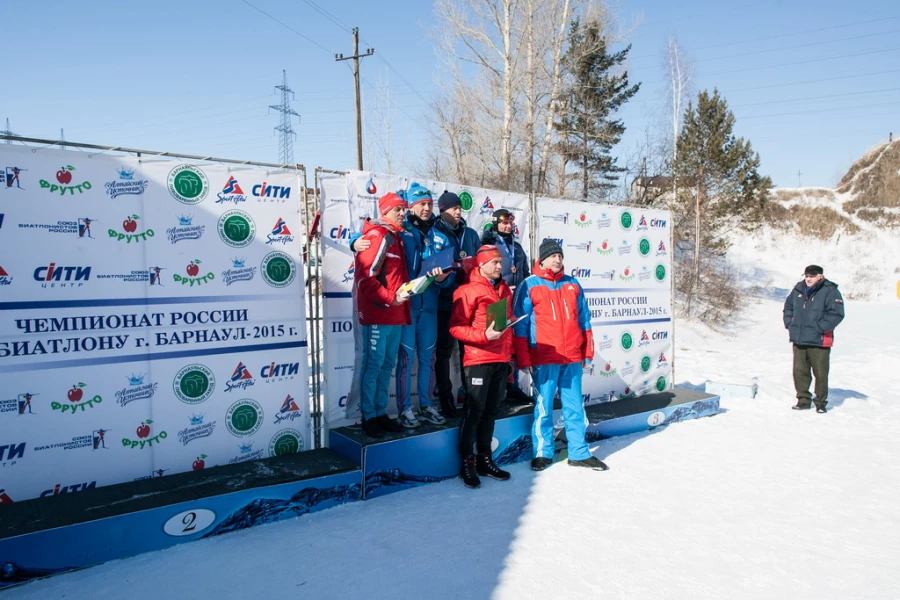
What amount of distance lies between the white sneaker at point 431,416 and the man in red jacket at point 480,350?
0.33m

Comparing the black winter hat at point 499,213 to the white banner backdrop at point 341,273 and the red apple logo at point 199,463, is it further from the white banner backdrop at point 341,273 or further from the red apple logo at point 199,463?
the red apple logo at point 199,463

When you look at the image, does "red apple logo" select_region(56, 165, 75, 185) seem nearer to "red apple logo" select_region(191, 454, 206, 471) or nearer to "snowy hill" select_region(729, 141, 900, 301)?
"red apple logo" select_region(191, 454, 206, 471)

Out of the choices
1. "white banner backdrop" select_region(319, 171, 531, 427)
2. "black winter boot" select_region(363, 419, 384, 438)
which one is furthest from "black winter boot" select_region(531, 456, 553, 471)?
"white banner backdrop" select_region(319, 171, 531, 427)

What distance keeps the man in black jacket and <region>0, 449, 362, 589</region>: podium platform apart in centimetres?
583

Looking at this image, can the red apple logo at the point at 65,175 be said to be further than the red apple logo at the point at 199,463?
No

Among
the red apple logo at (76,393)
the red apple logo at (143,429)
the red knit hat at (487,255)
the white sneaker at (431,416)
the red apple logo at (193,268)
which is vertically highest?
the red knit hat at (487,255)

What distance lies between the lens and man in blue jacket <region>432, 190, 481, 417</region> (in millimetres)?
4773

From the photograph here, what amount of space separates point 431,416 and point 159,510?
2148 mm

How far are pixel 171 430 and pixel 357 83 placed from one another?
1720cm

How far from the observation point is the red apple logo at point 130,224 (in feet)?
12.3

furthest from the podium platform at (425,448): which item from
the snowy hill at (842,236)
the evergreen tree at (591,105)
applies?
the snowy hill at (842,236)

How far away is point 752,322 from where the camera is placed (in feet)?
61.5

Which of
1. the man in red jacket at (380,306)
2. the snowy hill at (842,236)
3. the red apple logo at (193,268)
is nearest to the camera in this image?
the red apple logo at (193,268)

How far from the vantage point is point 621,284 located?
265 inches
